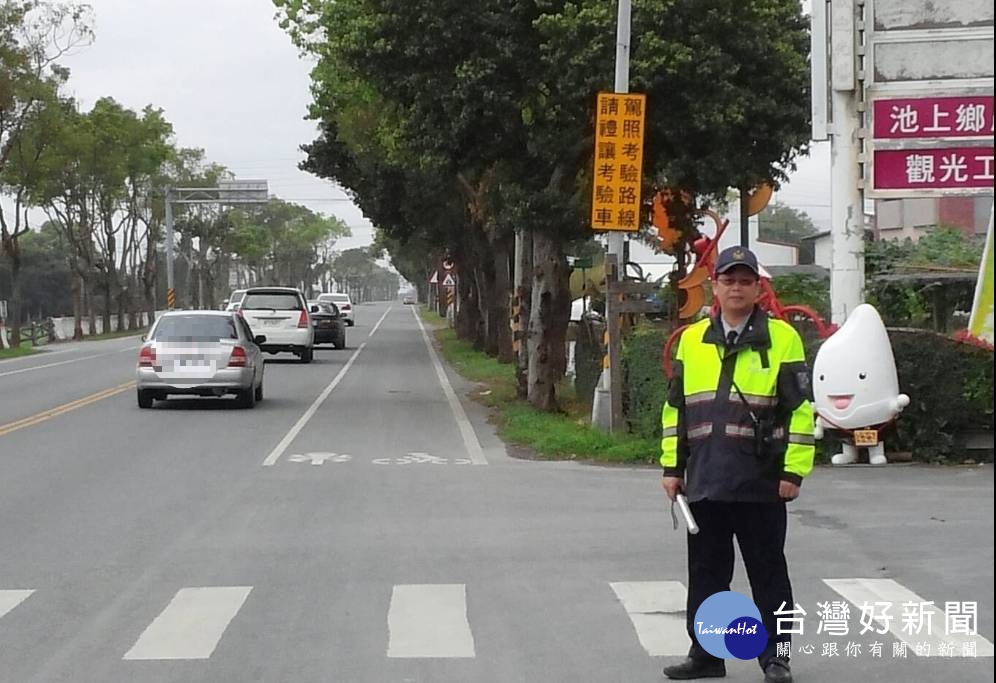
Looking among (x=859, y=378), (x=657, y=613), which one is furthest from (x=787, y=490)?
(x=859, y=378)

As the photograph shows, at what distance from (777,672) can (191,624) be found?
10.3 feet

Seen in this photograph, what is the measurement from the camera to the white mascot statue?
13273 mm

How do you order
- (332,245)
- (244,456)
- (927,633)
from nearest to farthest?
(927,633), (244,456), (332,245)

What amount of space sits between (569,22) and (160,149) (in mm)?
50182

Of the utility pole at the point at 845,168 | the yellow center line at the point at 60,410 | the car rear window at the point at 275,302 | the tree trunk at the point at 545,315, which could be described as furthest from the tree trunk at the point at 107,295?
the utility pole at the point at 845,168

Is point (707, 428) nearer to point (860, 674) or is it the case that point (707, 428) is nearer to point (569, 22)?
point (860, 674)

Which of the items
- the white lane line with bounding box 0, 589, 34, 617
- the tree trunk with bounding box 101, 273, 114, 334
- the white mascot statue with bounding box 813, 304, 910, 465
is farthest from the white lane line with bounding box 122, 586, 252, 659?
the tree trunk with bounding box 101, 273, 114, 334

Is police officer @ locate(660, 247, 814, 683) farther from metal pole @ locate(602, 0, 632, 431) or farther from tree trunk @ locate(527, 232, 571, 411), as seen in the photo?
tree trunk @ locate(527, 232, 571, 411)

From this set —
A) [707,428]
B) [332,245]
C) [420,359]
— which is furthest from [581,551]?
[332,245]

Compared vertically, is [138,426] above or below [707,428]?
below

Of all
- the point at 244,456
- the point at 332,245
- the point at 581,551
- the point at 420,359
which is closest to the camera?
the point at 581,551

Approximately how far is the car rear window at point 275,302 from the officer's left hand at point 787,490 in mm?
28979

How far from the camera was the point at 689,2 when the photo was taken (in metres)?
17.6

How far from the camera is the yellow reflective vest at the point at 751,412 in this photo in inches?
233
